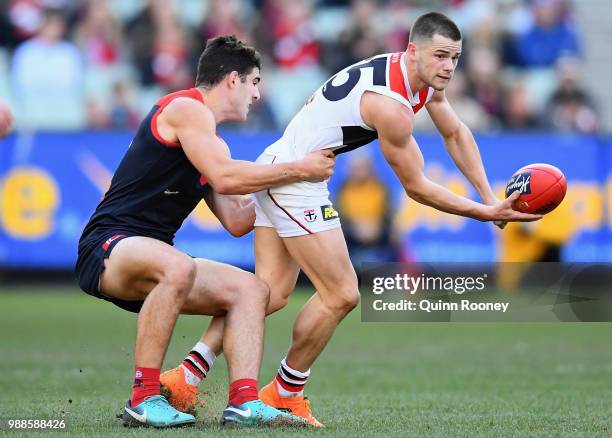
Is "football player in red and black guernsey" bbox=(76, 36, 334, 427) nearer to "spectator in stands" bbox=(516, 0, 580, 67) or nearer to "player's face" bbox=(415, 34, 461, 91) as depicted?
"player's face" bbox=(415, 34, 461, 91)

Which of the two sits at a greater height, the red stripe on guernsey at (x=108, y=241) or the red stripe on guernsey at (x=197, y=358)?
the red stripe on guernsey at (x=108, y=241)

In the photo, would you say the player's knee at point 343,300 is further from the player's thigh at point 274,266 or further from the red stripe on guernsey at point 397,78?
the red stripe on guernsey at point 397,78

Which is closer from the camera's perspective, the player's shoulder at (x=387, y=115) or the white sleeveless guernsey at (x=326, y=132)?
the player's shoulder at (x=387, y=115)

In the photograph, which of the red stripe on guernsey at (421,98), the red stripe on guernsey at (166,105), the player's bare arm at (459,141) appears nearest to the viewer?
the red stripe on guernsey at (166,105)

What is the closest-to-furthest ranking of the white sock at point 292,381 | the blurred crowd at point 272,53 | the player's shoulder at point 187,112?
the player's shoulder at point 187,112 < the white sock at point 292,381 < the blurred crowd at point 272,53

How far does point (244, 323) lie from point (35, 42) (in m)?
12.3

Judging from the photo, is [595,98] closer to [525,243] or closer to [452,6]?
[452,6]

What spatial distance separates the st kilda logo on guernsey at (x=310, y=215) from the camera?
686 cm

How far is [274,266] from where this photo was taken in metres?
7.06

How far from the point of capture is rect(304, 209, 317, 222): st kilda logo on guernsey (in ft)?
22.5

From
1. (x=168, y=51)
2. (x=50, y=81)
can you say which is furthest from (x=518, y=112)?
(x=50, y=81)

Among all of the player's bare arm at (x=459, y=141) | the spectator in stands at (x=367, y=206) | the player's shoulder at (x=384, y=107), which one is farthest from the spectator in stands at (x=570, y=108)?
the player's shoulder at (x=384, y=107)

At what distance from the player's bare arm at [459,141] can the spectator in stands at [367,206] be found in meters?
8.14

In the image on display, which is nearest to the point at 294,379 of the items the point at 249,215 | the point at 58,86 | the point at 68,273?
the point at 249,215
